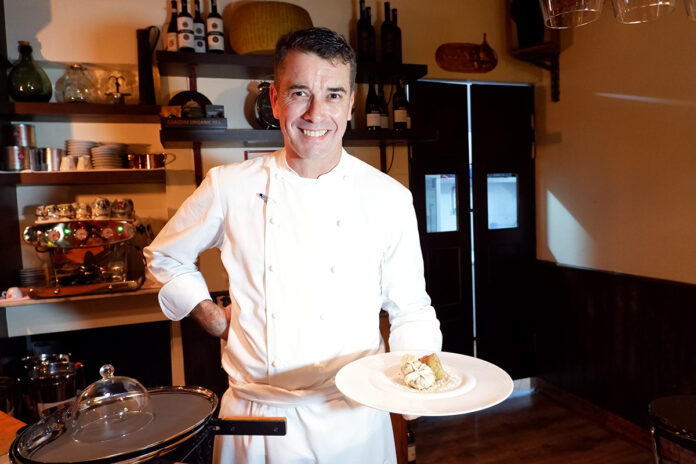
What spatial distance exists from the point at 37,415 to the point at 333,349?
5.00 ft

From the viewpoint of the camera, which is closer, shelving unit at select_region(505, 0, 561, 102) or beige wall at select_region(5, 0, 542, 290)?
beige wall at select_region(5, 0, 542, 290)

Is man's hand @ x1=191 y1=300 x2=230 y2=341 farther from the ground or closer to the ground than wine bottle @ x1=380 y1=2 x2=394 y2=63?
closer to the ground

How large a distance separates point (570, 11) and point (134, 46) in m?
2.44

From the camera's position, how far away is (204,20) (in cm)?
294

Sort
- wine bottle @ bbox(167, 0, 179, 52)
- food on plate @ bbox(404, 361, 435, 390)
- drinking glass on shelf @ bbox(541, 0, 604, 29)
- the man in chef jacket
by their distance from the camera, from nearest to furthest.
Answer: food on plate @ bbox(404, 361, 435, 390) < drinking glass on shelf @ bbox(541, 0, 604, 29) < the man in chef jacket < wine bottle @ bbox(167, 0, 179, 52)

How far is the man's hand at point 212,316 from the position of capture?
143 cm

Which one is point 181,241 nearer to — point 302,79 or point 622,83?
point 302,79

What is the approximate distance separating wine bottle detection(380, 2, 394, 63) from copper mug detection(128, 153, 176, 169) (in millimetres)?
1409

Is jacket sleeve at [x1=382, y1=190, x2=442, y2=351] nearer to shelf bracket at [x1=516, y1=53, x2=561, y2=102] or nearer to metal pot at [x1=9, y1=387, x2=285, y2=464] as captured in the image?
metal pot at [x1=9, y1=387, x2=285, y2=464]

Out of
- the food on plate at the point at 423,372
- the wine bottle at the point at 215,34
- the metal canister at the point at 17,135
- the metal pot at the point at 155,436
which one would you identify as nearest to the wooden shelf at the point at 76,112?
the metal canister at the point at 17,135

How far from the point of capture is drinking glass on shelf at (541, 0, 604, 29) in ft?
3.93

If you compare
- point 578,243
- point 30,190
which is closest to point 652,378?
point 578,243

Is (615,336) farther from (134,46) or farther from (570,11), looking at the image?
(134,46)

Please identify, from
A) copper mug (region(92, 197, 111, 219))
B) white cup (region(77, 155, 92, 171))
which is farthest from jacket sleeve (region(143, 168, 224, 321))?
white cup (region(77, 155, 92, 171))
